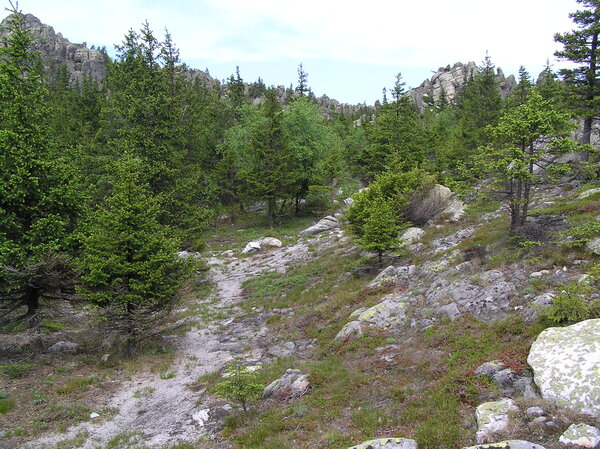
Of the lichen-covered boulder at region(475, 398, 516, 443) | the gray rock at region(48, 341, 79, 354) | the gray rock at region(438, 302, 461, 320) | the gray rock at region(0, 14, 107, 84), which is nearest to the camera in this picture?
the lichen-covered boulder at region(475, 398, 516, 443)

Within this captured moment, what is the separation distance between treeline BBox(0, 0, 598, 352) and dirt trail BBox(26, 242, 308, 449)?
7.86 ft

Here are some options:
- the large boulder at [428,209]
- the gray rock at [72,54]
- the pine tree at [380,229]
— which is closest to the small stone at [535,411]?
the pine tree at [380,229]

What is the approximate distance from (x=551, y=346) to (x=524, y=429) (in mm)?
2571

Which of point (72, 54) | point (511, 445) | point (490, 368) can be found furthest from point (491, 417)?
point (72, 54)

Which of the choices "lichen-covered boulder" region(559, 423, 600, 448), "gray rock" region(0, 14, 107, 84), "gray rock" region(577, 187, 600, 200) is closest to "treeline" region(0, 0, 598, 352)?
"gray rock" region(577, 187, 600, 200)

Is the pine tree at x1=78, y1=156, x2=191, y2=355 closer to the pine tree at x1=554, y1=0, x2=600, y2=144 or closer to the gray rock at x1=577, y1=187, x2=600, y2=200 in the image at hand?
the gray rock at x1=577, y1=187, x2=600, y2=200

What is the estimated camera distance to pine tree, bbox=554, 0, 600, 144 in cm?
2539

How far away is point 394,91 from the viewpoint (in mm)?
44688

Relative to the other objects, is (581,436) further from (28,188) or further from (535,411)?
(28,188)

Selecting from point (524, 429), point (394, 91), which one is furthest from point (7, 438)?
point (394, 91)

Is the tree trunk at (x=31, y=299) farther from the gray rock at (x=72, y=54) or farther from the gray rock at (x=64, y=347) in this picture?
the gray rock at (x=72, y=54)

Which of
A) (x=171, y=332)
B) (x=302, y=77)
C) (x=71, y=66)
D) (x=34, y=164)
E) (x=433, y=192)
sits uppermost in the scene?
(x=71, y=66)

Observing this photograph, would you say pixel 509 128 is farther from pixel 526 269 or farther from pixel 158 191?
pixel 158 191

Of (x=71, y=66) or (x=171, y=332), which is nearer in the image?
(x=171, y=332)
